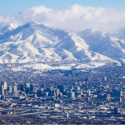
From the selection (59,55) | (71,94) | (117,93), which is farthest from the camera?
(59,55)

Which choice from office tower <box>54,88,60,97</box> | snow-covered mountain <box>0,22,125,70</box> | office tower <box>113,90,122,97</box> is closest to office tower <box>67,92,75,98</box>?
office tower <box>54,88,60,97</box>

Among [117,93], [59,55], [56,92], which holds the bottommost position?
[117,93]

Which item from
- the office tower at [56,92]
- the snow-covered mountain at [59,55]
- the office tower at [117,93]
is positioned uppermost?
the snow-covered mountain at [59,55]

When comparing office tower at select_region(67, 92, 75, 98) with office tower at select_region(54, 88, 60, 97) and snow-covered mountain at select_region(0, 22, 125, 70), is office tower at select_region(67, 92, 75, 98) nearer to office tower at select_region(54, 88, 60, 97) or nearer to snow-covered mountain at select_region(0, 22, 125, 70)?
office tower at select_region(54, 88, 60, 97)

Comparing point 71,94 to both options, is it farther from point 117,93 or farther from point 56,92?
point 117,93

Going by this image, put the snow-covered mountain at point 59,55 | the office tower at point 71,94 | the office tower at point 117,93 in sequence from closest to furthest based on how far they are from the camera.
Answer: the office tower at point 117,93
the office tower at point 71,94
the snow-covered mountain at point 59,55

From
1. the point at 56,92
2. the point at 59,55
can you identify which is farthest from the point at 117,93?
the point at 59,55

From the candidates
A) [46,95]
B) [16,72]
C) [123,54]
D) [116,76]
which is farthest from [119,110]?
[123,54]

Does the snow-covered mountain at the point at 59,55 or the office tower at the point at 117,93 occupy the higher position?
the snow-covered mountain at the point at 59,55

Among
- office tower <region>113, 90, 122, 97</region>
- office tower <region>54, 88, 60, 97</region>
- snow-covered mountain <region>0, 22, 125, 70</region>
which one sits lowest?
office tower <region>113, 90, 122, 97</region>

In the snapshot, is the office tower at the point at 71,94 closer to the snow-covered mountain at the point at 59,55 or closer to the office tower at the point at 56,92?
the office tower at the point at 56,92

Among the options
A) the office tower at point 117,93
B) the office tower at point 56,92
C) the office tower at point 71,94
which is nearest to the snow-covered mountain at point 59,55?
the office tower at point 56,92

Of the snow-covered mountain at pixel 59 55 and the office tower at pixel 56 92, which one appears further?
the snow-covered mountain at pixel 59 55
